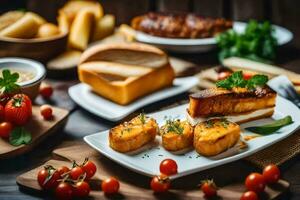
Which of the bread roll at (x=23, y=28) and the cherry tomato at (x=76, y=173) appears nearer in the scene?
the cherry tomato at (x=76, y=173)

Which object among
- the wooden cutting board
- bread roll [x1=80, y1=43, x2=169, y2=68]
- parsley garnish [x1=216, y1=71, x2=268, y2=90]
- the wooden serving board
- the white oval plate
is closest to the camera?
the wooden cutting board

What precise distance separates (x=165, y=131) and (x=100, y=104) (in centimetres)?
58

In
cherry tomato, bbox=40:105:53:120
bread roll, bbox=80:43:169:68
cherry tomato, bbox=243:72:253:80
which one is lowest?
cherry tomato, bbox=40:105:53:120

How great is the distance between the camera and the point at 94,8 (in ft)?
12.2

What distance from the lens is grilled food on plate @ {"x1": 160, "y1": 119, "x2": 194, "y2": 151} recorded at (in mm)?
2287

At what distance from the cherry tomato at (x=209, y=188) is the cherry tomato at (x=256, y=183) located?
0.12 metres

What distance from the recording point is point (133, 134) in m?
2.27

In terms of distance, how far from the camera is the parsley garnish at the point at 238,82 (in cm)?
249

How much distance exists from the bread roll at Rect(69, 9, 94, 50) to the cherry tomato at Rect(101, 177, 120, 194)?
4.68 feet

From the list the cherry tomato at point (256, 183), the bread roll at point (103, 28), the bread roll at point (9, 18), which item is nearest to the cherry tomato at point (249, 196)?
the cherry tomato at point (256, 183)

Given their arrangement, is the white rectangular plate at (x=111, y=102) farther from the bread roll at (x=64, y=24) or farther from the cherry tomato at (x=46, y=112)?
the bread roll at (x=64, y=24)

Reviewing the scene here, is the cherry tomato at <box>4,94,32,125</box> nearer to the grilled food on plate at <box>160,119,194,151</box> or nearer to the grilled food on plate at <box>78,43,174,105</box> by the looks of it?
the grilled food on plate at <box>78,43,174,105</box>

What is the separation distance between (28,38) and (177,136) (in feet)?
4.21

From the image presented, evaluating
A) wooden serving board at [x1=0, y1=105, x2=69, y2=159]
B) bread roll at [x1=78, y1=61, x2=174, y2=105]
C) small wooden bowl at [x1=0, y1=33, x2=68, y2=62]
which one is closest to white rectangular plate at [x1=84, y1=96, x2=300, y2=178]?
wooden serving board at [x1=0, y1=105, x2=69, y2=159]
